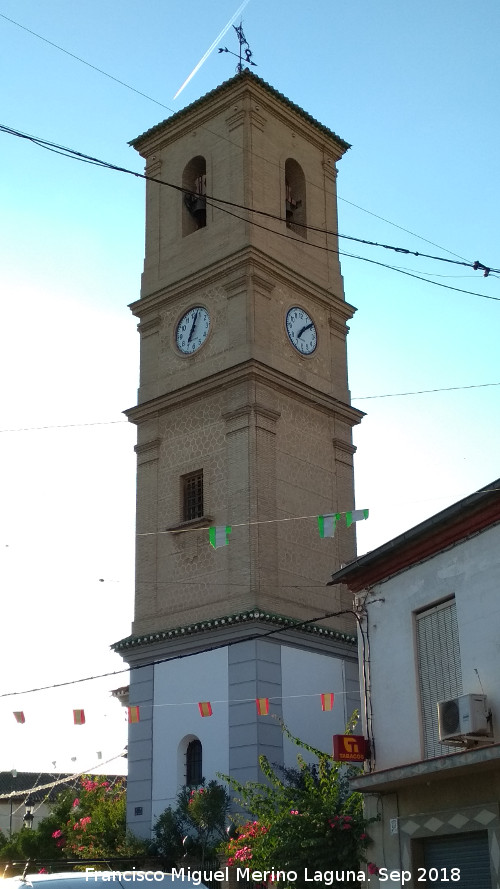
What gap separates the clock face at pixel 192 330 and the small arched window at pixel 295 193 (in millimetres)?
4666

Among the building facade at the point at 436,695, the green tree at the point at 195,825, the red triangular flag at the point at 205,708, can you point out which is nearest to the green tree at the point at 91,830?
the green tree at the point at 195,825

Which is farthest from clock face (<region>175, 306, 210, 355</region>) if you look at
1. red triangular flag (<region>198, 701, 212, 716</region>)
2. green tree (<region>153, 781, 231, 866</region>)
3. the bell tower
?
green tree (<region>153, 781, 231, 866</region>)

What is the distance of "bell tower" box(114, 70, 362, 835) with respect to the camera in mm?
28797

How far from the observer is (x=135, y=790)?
1156 inches

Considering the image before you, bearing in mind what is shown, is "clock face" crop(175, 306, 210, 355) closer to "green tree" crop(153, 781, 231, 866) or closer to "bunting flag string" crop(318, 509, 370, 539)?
"bunting flag string" crop(318, 509, 370, 539)

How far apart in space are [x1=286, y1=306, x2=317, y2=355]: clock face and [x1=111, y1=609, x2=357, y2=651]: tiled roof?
836cm

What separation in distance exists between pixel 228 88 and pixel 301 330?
311 inches

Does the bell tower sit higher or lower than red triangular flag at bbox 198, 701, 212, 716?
higher

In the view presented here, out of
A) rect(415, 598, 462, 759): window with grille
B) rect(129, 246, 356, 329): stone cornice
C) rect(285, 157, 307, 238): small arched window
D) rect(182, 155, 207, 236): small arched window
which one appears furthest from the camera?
rect(285, 157, 307, 238): small arched window

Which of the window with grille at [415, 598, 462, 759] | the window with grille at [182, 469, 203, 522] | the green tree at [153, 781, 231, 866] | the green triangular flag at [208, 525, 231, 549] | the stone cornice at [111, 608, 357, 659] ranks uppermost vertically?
the window with grille at [182, 469, 203, 522]

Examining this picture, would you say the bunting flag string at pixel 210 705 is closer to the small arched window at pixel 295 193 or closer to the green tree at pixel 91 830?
the green tree at pixel 91 830

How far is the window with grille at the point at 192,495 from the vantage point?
1238 inches

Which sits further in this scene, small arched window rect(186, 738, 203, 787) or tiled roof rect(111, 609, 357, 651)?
small arched window rect(186, 738, 203, 787)

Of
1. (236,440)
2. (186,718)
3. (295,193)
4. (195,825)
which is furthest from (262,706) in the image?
(295,193)
